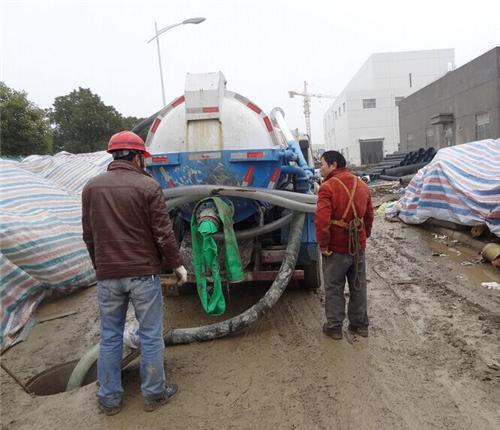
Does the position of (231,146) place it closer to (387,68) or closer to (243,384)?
(243,384)

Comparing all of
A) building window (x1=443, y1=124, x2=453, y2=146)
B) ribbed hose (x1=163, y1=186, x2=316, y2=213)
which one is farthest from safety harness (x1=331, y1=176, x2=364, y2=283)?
A: building window (x1=443, y1=124, x2=453, y2=146)

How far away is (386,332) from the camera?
4.11 meters

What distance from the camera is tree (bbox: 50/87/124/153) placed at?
73.0 feet

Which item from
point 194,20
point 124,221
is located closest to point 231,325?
point 124,221

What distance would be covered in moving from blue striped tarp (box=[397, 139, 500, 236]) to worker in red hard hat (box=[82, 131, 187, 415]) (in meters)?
5.33

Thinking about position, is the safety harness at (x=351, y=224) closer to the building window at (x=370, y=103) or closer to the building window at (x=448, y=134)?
the building window at (x=448, y=134)

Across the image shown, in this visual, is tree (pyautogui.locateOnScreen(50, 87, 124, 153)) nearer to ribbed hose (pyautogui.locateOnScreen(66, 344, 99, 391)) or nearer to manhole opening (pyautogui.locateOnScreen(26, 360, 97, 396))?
manhole opening (pyautogui.locateOnScreen(26, 360, 97, 396))

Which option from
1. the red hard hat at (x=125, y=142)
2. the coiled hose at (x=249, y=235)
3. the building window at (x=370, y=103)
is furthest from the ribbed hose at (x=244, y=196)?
the building window at (x=370, y=103)

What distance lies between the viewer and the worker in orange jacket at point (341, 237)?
3.88 metres

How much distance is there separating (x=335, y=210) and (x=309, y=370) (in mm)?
1431

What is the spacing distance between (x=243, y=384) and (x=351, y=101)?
144 feet

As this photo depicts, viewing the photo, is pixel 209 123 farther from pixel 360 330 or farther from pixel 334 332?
pixel 360 330

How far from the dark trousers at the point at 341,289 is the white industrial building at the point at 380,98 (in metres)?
41.8

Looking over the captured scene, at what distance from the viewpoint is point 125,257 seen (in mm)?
3025
